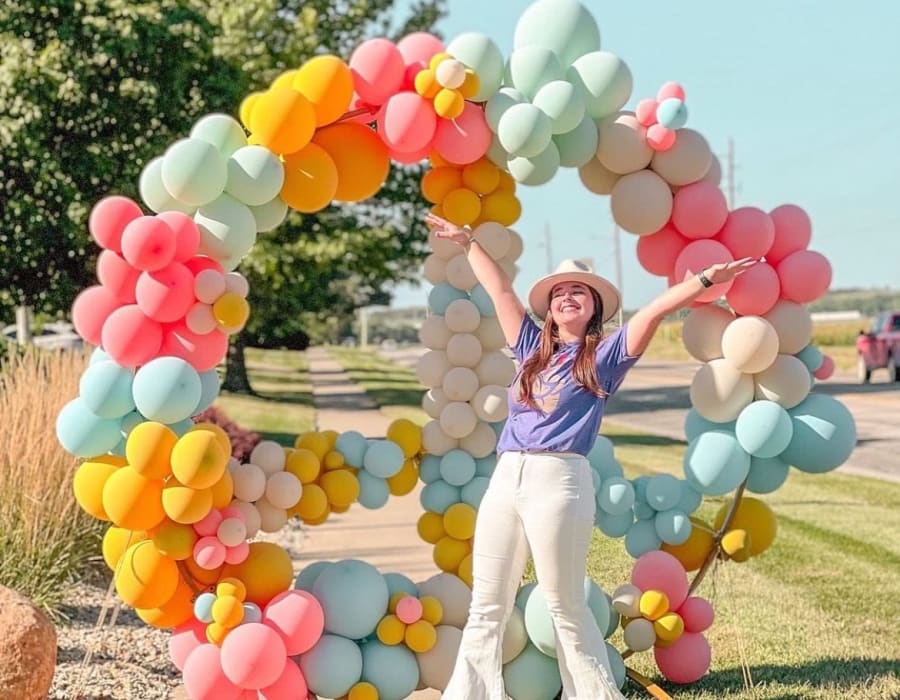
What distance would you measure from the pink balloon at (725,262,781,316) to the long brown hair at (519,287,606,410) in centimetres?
83

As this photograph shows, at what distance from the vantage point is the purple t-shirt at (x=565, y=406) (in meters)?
3.85

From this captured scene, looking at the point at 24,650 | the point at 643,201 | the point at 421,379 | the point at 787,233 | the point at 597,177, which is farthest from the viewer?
the point at 421,379

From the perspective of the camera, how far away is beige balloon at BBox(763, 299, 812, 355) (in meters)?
4.67

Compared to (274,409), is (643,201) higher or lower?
higher

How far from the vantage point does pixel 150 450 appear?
12.9ft

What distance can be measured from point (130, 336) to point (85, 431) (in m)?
0.40

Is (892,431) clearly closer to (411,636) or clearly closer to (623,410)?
(623,410)

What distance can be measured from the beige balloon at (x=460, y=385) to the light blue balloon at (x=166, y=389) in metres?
1.40

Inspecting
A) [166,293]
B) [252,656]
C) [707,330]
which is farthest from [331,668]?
[707,330]

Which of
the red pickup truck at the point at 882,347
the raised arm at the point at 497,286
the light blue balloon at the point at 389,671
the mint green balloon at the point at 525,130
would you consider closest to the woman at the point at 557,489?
the raised arm at the point at 497,286

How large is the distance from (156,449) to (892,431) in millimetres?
13891

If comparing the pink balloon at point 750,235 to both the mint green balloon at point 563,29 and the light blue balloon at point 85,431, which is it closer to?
the mint green balloon at point 563,29

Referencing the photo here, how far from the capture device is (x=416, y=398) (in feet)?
77.9

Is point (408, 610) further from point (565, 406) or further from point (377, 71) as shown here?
point (377, 71)
